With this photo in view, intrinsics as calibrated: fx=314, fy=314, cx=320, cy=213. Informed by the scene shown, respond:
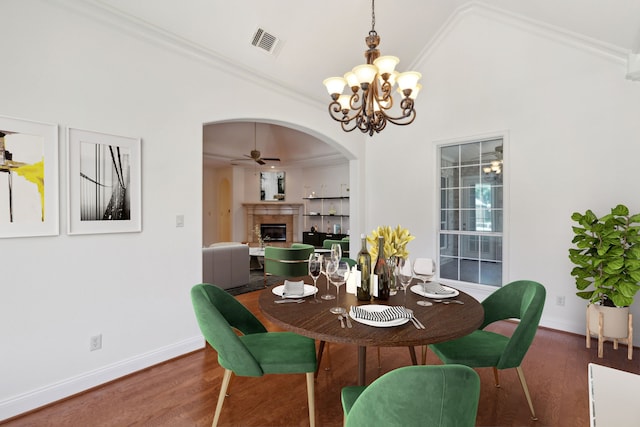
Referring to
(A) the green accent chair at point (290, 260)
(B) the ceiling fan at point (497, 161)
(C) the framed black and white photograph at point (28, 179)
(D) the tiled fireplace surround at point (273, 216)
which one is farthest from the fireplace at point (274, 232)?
(C) the framed black and white photograph at point (28, 179)

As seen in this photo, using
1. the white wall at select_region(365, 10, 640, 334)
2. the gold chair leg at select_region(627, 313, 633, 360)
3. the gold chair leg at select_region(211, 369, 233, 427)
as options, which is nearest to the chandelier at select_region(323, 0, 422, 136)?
the gold chair leg at select_region(211, 369, 233, 427)

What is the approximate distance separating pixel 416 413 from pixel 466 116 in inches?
160

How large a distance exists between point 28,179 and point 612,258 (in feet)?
15.1

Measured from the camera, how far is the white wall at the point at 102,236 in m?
2.03

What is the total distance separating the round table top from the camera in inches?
52.9

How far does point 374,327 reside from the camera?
1461 millimetres

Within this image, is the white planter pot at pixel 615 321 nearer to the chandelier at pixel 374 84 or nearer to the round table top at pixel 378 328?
the round table top at pixel 378 328

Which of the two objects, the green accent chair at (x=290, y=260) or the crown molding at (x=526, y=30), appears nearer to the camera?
the crown molding at (x=526, y=30)

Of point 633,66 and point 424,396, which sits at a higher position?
point 633,66

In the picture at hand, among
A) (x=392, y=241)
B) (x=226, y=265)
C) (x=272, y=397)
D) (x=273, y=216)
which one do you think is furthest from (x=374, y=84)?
(x=273, y=216)

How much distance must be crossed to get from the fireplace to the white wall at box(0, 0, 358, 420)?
20.5ft

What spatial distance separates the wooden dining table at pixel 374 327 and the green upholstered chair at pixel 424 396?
0.33 m

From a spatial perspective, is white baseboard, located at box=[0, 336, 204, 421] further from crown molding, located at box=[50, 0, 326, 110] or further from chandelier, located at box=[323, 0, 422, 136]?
crown molding, located at box=[50, 0, 326, 110]

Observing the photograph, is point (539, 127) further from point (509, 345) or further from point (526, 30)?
point (509, 345)
